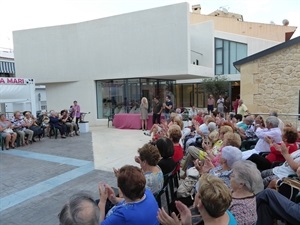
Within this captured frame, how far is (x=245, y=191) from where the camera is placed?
2.00 metres

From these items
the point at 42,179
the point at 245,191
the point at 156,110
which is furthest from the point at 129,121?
the point at 245,191

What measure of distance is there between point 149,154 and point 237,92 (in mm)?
17945

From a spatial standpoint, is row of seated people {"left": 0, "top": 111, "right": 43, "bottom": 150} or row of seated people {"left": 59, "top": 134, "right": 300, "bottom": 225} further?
row of seated people {"left": 0, "top": 111, "right": 43, "bottom": 150}

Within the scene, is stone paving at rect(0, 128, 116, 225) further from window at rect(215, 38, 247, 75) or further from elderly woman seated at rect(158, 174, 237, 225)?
window at rect(215, 38, 247, 75)

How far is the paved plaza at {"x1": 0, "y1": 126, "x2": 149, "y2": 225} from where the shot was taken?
11.7 ft

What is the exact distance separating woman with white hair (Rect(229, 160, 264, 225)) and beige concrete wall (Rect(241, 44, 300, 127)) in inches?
254

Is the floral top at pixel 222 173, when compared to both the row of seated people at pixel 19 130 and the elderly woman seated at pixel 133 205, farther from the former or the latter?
the row of seated people at pixel 19 130

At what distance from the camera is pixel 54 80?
15.2 meters

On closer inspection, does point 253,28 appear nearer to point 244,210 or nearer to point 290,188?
point 290,188

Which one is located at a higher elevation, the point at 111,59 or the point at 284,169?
the point at 111,59

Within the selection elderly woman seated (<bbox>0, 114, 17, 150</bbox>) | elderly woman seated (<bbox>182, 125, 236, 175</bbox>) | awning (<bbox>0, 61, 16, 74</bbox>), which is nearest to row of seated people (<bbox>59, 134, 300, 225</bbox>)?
elderly woman seated (<bbox>182, 125, 236, 175</bbox>)

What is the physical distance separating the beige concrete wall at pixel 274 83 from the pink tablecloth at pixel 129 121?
476 cm

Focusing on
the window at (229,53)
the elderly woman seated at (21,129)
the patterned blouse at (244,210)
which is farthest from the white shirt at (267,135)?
the window at (229,53)

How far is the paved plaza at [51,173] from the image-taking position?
3557 mm
